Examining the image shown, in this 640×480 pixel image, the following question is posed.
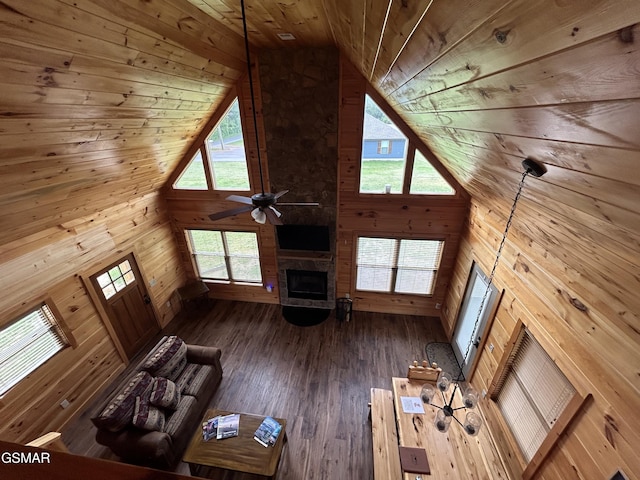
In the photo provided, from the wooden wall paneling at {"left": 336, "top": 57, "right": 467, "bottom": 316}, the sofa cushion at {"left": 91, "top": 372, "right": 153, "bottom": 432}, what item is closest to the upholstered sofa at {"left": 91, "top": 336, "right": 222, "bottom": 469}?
the sofa cushion at {"left": 91, "top": 372, "right": 153, "bottom": 432}

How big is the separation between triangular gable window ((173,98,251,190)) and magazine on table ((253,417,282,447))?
12.5ft

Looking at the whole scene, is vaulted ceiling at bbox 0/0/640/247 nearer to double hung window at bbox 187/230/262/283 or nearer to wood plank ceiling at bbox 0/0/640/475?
wood plank ceiling at bbox 0/0/640/475

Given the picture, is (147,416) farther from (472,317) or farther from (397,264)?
(472,317)

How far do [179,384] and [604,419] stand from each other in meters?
4.60

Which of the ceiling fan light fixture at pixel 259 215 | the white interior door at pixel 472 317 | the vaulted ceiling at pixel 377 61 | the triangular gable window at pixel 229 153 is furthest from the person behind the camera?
the triangular gable window at pixel 229 153

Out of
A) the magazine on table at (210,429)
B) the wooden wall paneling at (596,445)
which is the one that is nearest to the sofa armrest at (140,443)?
the magazine on table at (210,429)

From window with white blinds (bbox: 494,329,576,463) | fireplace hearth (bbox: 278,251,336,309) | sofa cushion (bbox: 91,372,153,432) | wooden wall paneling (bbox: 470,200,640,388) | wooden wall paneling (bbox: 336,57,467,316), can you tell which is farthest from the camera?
fireplace hearth (bbox: 278,251,336,309)

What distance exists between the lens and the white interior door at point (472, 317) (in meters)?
3.86

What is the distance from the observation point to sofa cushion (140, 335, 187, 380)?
3.86m

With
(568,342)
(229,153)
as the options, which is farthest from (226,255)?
(568,342)

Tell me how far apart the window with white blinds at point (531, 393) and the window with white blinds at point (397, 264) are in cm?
235

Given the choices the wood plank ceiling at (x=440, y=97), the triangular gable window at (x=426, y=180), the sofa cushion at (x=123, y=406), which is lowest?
the sofa cushion at (x=123, y=406)

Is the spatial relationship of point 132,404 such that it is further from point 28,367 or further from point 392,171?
point 392,171

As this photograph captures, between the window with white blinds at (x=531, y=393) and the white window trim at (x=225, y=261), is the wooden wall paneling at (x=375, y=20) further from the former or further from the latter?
the white window trim at (x=225, y=261)
